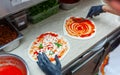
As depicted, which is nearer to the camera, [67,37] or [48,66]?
[48,66]

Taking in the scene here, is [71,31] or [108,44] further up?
[71,31]

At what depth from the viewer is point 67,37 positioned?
42.5 inches

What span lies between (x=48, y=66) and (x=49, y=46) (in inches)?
6.3

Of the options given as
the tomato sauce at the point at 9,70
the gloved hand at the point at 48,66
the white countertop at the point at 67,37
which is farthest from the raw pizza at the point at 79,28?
the tomato sauce at the point at 9,70

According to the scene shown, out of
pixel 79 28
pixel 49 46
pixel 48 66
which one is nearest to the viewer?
pixel 48 66

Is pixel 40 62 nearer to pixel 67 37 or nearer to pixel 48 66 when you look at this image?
pixel 48 66

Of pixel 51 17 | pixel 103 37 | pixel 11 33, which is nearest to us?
pixel 11 33

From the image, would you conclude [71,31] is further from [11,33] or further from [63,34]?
[11,33]

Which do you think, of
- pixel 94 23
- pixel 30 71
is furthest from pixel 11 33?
pixel 94 23

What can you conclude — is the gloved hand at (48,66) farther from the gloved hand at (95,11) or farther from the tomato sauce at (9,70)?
the gloved hand at (95,11)

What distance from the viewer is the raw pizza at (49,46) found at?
0.98 m

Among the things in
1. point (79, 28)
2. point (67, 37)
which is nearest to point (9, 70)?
point (67, 37)

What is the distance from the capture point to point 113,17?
1.24 meters

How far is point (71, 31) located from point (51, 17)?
176 millimetres
